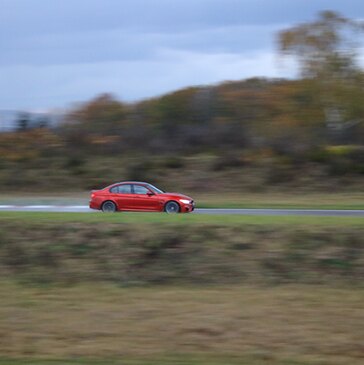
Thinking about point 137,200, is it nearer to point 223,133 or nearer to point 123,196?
point 123,196

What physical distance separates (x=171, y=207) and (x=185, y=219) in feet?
29.8

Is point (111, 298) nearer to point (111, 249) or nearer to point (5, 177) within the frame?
point (111, 249)

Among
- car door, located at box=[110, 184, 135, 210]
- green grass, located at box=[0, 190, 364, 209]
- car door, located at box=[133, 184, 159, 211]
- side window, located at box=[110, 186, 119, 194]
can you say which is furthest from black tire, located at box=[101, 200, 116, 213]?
green grass, located at box=[0, 190, 364, 209]

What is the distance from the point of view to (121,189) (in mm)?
27594

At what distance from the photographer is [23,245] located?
655 inches

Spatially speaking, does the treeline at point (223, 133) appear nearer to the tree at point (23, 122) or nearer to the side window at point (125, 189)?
the tree at point (23, 122)

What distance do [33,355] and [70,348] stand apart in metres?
0.53

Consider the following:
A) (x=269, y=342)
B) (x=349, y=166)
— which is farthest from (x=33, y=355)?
(x=349, y=166)

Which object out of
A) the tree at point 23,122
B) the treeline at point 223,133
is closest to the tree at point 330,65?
the treeline at point 223,133

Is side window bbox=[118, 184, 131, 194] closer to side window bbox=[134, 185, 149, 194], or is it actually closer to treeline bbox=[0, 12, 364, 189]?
side window bbox=[134, 185, 149, 194]

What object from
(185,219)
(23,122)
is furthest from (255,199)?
(23,122)

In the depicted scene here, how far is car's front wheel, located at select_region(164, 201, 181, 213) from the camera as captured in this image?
2641 centimetres

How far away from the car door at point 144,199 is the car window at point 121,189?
0.25 metres

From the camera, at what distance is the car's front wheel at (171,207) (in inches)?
1040
